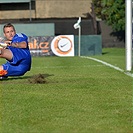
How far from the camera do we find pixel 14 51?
40.1ft

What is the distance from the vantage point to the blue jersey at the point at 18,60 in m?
12.2

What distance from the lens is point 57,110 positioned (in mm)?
8438

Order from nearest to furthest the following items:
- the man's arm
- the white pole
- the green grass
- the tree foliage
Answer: the green grass, the man's arm, the white pole, the tree foliage

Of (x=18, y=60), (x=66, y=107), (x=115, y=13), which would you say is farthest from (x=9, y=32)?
(x=115, y=13)

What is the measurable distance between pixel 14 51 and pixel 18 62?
0.88 ft

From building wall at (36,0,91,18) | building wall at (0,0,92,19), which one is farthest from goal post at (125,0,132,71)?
building wall at (36,0,91,18)

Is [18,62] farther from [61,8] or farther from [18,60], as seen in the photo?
[61,8]

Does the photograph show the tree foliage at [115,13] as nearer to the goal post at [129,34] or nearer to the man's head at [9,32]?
the goal post at [129,34]

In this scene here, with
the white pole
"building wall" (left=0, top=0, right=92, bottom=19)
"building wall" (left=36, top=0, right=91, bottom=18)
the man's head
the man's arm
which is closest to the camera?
the man's arm

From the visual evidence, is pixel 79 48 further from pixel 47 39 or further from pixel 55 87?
pixel 55 87

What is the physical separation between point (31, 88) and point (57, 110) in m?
2.69

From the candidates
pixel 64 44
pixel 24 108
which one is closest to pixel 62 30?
pixel 64 44

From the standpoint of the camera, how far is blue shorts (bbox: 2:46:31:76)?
40.2 ft

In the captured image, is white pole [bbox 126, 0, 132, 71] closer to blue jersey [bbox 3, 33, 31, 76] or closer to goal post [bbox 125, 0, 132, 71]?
goal post [bbox 125, 0, 132, 71]
